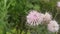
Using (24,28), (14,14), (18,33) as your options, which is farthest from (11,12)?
(18,33)

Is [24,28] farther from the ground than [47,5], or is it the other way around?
[47,5]

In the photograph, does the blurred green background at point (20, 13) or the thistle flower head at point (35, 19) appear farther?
the blurred green background at point (20, 13)

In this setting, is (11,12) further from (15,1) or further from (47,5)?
(47,5)

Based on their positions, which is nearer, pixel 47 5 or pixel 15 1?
pixel 15 1

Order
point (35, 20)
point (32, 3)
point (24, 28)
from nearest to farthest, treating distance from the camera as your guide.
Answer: point (35, 20)
point (24, 28)
point (32, 3)

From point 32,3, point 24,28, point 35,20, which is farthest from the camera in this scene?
point 32,3

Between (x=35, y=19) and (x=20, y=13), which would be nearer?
(x=35, y=19)

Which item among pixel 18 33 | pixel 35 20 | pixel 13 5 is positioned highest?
pixel 13 5

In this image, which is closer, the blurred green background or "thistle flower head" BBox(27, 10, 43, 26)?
"thistle flower head" BBox(27, 10, 43, 26)
